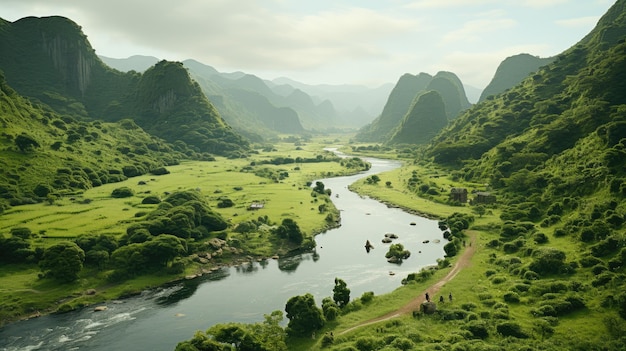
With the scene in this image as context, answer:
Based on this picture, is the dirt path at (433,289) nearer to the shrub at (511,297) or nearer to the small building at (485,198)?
the shrub at (511,297)

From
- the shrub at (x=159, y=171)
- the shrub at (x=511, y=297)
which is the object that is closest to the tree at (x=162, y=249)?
the shrub at (x=511, y=297)

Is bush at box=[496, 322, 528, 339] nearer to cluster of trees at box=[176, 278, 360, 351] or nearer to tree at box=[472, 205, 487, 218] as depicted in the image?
cluster of trees at box=[176, 278, 360, 351]

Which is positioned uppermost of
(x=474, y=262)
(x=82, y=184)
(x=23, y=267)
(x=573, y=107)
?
(x=573, y=107)

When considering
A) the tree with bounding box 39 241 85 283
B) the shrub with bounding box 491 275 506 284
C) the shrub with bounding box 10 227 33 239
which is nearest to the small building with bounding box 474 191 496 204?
the shrub with bounding box 491 275 506 284

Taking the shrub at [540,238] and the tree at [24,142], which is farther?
the tree at [24,142]

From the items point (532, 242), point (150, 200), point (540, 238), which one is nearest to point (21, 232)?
point (150, 200)

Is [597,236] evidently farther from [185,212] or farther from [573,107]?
[573,107]

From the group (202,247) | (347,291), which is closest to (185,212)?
(202,247)
